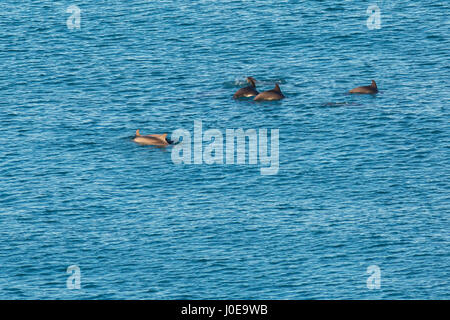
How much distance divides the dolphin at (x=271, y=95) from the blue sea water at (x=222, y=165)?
1004mm

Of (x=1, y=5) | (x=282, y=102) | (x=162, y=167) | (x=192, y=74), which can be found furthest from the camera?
(x=1, y=5)

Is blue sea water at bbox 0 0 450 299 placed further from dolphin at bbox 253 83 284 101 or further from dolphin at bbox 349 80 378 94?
dolphin at bbox 253 83 284 101

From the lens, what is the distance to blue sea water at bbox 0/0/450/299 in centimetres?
7431

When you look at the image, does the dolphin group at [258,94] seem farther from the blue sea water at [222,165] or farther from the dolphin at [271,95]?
the blue sea water at [222,165]

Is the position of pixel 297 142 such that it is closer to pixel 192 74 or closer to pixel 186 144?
pixel 186 144

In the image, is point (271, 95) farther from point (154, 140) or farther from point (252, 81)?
point (154, 140)

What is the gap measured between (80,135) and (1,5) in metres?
43.3

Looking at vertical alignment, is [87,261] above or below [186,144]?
below

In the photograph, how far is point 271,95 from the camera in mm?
105125

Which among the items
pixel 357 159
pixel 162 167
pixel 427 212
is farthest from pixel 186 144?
pixel 427 212

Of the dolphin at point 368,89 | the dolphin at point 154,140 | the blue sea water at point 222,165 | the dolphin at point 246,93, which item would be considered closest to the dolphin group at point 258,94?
the dolphin at point 246,93

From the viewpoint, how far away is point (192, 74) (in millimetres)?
115688

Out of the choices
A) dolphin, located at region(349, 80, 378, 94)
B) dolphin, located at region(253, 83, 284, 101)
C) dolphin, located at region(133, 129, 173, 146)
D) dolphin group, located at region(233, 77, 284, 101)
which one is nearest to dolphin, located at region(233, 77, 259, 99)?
dolphin group, located at region(233, 77, 284, 101)

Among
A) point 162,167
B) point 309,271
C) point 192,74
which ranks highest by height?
point 192,74
